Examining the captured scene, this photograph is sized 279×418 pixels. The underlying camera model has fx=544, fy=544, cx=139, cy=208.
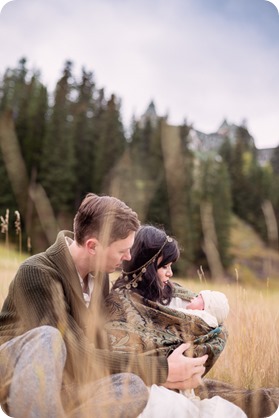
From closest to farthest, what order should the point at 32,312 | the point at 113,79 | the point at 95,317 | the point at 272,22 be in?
the point at 32,312 → the point at 95,317 → the point at 272,22 → the point at 113,79

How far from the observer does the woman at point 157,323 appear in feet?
4.71

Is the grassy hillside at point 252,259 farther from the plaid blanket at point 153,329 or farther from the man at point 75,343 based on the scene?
the man at point 75,343

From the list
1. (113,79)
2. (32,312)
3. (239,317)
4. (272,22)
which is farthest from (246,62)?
(32,312)

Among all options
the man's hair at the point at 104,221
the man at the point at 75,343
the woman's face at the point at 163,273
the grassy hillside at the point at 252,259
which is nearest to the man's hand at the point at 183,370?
the man at the point at 75,343

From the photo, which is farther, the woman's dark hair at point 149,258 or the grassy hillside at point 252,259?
the grassy hillside at point 252,259

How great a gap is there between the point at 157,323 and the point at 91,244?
0.29 meters

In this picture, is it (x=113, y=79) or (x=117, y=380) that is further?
(x=113, y=79)

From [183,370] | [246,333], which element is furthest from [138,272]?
[246,333]

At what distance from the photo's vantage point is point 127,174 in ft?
6.65

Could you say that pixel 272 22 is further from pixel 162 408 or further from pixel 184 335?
pixel 162 408

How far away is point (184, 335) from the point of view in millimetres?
1486

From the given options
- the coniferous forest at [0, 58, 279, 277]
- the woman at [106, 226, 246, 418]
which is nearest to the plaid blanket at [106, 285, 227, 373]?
the woman at [106, 226, 246, 418]

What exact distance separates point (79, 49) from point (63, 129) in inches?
34.0

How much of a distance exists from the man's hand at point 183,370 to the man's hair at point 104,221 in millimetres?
343
